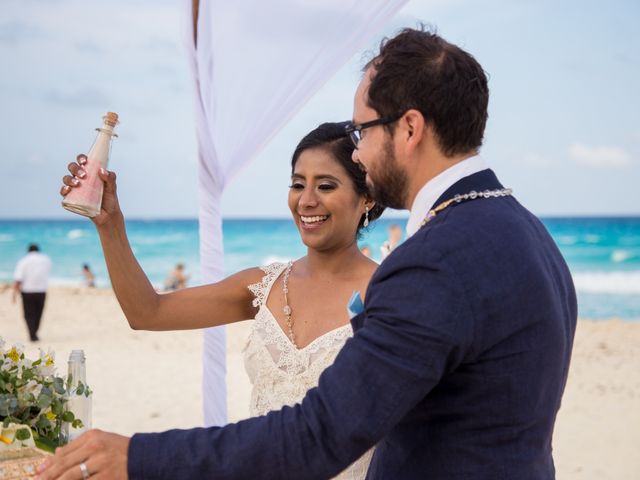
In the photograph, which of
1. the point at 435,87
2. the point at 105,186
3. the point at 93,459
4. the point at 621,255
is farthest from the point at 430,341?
the point at 621,255

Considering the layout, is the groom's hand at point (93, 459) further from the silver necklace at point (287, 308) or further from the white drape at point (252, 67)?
the white drape at point (252, 67)

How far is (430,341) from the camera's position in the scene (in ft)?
4.02

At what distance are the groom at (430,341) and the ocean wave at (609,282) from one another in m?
23.3

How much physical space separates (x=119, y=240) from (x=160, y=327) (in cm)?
44

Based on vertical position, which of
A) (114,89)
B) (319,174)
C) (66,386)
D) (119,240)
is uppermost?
(114,89)

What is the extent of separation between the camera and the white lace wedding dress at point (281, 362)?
104 inches

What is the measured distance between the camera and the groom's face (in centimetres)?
146

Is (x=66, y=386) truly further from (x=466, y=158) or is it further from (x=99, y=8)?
(x=99, y=8)

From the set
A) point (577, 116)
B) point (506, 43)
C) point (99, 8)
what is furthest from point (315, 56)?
point (99, 8)

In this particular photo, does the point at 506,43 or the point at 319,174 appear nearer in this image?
the point at 319,174

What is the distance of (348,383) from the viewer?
1246mm

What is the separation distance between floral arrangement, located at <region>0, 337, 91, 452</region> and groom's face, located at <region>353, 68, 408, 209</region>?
0.80 m

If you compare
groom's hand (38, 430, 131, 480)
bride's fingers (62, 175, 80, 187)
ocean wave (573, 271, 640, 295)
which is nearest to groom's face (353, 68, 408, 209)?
groom's hand (38, 430, 131, 480)

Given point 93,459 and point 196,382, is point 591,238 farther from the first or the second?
point 93,459
